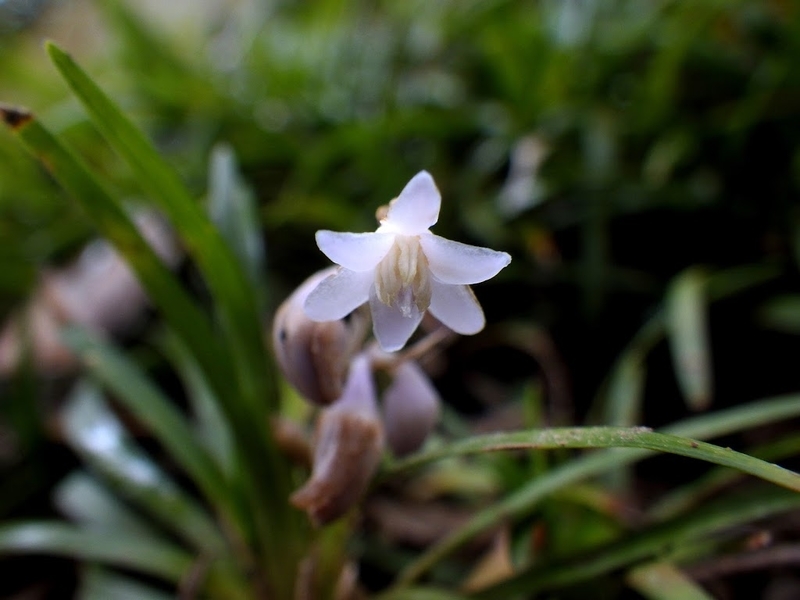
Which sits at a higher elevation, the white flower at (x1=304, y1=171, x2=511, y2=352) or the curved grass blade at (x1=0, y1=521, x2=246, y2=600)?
the white flower at (x1=304, y1=171, x2=511, y2=352)

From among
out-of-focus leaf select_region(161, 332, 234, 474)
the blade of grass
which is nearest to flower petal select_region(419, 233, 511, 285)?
the blade of grass

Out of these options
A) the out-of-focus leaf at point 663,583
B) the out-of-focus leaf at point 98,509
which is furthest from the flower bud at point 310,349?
the out-of-focus leaf at point 98,509

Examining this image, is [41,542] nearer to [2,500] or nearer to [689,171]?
[2,500]

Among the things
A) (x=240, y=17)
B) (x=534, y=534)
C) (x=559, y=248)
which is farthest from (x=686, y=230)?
(x=240, y=17)

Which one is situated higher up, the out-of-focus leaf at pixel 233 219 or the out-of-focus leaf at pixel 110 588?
the out-of-focus leaf at pixel 233 219

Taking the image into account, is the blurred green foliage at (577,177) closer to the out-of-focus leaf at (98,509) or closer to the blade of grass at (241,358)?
the out-of-focus leaf at (98,509)

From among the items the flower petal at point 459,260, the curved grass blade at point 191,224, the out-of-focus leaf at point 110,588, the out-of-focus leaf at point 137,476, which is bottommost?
the out-of-focus leaf at point 110,588

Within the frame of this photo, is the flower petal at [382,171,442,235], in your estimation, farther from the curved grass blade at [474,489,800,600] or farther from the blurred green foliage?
the blurred green foliage
